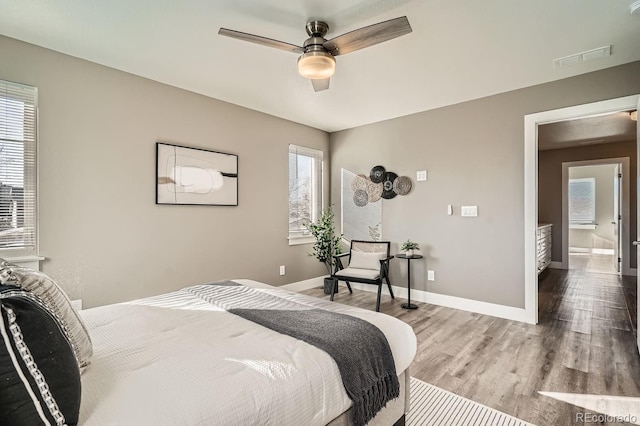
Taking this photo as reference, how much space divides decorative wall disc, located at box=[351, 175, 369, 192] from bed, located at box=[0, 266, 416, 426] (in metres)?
3.11

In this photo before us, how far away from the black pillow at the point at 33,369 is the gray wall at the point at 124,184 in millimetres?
2135

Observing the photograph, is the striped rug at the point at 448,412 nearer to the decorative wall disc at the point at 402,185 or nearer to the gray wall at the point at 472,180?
the gray wall at the point at 472,180

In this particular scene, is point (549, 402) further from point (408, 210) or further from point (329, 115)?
point (329, 115)

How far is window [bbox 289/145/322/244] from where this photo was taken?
461 centimetres

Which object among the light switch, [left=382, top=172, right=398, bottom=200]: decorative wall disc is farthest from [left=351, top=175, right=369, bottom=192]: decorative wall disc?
the light switch

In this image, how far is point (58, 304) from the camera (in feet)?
3.75

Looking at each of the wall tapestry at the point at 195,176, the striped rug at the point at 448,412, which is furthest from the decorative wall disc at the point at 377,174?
the striped rug at the point at 448,412

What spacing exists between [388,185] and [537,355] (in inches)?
102

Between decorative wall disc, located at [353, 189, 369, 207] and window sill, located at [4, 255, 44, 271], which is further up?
decorative wall disc, located at [353, 189, 369, 207]

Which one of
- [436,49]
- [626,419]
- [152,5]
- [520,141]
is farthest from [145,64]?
[626,419]

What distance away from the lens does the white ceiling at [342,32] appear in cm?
206

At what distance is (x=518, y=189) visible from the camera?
135 inches

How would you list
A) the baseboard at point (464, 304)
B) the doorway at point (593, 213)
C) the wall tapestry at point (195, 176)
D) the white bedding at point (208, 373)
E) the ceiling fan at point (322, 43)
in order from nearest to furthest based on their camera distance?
the white bedding at point (208, 373) < the ceiling fan at point (322, 43) < the wall tapestry at point (195, 176) < the baseboard at point (464, 304) < the doorway at point (593, 213)

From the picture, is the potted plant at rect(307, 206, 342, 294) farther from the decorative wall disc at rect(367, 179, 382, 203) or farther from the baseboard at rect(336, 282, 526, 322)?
the baseboard at rect(336, 282, 526, 322)
